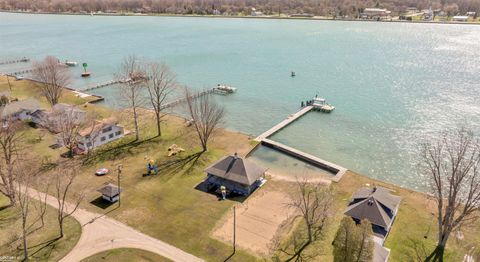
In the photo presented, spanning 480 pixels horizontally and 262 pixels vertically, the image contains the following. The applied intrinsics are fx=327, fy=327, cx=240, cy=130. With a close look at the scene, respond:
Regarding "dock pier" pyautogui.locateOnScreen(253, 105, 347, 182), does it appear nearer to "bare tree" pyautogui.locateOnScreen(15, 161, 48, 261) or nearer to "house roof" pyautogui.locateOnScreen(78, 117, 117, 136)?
"house roof" pyautogui.locateOnScreen(78, 117, 117, 136)

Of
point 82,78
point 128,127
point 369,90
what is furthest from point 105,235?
point 82,78

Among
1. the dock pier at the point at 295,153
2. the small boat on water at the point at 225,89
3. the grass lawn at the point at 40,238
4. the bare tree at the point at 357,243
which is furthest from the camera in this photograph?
the small boat on water at the point at 225,89

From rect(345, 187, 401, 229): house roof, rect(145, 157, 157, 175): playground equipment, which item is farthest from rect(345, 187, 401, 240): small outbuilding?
rect(145, 157, 157, 175): playground equipment

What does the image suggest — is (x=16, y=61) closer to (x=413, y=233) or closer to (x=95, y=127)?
(x=95, y=127)

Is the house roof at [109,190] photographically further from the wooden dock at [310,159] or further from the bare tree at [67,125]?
the wooden dock at [310,159]

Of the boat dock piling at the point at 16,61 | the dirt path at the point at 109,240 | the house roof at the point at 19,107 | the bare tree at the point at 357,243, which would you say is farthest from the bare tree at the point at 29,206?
the boat dock piling at the point at 16,61

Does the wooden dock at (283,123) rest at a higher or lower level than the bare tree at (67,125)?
lower
